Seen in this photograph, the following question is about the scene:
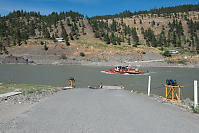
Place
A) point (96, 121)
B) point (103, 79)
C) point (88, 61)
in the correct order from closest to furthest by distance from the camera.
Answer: point (96, 121) → point (103, 79) → point (88, 61)

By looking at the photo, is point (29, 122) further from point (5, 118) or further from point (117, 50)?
point (117, 50)

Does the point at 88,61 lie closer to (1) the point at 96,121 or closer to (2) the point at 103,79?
(2) the point at 103,79

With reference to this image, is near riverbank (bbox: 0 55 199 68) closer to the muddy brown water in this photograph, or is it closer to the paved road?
the muddy brown water

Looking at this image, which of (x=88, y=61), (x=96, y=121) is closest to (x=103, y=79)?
(x=96, y=121)

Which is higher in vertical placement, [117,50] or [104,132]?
[117,50]

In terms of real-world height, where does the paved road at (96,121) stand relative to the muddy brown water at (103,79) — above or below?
above

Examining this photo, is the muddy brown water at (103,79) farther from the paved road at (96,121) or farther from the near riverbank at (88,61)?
the near riverbank at (88,61)

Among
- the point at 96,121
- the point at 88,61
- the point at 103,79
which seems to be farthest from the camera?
the point at 88,61

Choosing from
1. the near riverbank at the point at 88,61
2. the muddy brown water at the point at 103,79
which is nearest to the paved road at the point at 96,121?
the muddy brown water at the point at 103,79

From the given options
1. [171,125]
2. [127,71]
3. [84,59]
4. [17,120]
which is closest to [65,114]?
[17,120]

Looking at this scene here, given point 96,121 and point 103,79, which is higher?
point 96,121

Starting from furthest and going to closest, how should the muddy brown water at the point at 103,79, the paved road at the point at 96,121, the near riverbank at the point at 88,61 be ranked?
the near riverbank at the point at 88,61
the muddy brown water at the point at 103,79
the paved road at the point at 96,121

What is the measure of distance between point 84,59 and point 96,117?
247 feet

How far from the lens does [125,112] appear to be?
27.6 ft
